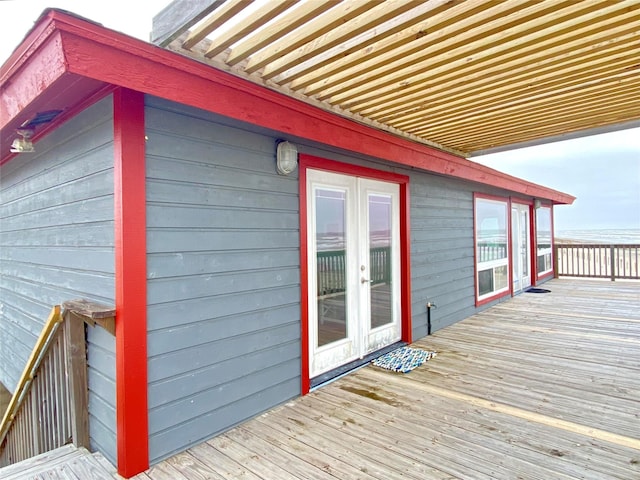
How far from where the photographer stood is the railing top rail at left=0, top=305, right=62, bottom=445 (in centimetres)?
228

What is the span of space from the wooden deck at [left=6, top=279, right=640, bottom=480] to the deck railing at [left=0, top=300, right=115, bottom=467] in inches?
27.7

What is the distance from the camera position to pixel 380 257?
411 cm

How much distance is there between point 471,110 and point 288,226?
2.15 m

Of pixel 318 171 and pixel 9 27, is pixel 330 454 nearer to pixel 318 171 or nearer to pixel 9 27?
pixel 318 171

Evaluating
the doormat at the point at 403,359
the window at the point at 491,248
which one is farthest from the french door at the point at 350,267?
the window at the point at 491,248

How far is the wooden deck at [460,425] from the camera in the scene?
2.02 meters

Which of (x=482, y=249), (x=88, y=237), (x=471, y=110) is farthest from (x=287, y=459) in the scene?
(x=482, y=249)

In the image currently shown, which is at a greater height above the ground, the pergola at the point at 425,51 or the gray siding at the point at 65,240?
the pergola at the point at 425,51

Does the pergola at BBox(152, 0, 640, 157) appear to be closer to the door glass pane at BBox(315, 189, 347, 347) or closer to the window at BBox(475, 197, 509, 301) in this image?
the door glass pane at BBox(315, 189, 347, 347)

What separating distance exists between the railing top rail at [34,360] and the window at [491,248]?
18.8 feet

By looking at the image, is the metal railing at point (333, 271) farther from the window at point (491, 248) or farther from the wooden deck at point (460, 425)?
the window at point (491, 248)

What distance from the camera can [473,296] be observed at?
5.88 meters

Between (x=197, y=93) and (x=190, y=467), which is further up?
(x=197, y=93)

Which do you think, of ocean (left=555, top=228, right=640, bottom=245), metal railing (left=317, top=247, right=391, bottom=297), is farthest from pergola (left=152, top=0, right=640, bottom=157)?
ocean (left=555, top=228, right=640, bottom=245)
